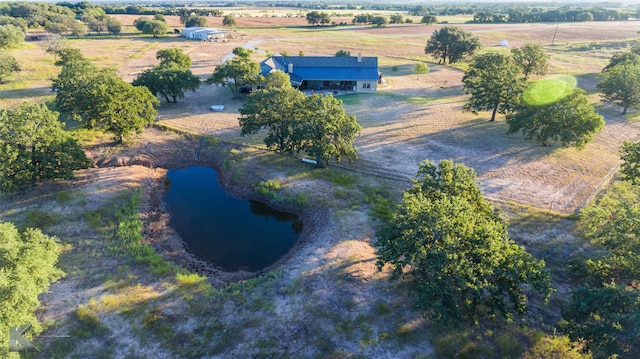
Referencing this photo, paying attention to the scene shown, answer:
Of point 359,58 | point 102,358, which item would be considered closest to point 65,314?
point 102,358

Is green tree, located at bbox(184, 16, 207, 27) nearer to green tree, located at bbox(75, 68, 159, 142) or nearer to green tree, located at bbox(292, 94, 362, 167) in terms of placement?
green tree, located at bbox(75, 68, 159, 142)

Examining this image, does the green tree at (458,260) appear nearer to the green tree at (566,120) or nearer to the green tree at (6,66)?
the green tree at (566,120)

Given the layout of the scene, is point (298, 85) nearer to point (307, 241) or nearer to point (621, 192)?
point (307, 241)

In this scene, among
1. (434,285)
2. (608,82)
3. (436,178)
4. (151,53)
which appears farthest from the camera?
(151,53)

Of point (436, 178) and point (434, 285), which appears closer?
point (434, 285)

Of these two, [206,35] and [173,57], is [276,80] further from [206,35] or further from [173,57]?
[206,35]

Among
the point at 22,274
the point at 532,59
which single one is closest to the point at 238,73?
the point at 22,274

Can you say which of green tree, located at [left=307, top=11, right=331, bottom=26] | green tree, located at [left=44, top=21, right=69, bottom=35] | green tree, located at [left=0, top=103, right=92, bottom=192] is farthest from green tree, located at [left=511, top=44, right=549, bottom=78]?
green tree, located at [left=44, top=21, right=69, bottom=35]
